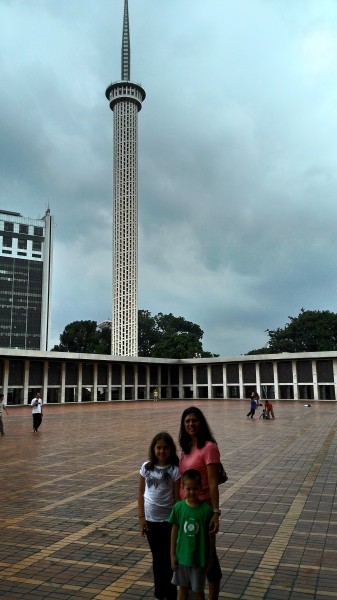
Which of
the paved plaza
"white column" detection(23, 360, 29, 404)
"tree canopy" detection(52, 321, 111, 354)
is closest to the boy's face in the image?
the paved plaza

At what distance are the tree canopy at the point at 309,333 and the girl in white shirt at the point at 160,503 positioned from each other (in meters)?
57.8

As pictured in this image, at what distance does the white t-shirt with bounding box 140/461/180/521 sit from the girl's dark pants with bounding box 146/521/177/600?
6cm

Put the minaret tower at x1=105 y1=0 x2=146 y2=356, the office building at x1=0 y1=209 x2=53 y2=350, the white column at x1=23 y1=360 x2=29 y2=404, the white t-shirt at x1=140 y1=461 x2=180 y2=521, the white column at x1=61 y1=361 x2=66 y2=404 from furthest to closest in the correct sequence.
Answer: the office building at x1=0 y1=209 x2=53 y2=350, the minaret tower at x1=105 y1=0 x2=146 y2=356, the white column at x1=61 y1=361 x2=66 y2=404, the white column at x1=23 y1=360 x2=29 y2=404, the white t-shirt at x1=140 y1=461 x2=180 y2=521

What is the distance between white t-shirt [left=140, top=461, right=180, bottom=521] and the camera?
11.1ft

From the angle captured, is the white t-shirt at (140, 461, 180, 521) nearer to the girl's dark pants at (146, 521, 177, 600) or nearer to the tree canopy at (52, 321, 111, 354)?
the girl's dark pants at (146, 521, 177, 600)

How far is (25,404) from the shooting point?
3650 cm

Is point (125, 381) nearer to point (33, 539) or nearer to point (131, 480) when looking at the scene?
point (131, 480)

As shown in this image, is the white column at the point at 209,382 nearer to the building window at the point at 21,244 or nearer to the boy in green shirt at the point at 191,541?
the boy in green shirt at the point at 191,541

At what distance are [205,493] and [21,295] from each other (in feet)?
309

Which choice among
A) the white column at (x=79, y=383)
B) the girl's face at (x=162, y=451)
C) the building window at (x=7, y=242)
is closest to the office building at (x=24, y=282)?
the building window at (x=7, y=242)

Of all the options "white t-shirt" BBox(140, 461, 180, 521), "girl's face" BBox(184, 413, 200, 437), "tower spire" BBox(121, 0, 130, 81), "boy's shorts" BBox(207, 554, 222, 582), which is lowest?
"boy's shorts" BBox(207, 554, 222, 582)

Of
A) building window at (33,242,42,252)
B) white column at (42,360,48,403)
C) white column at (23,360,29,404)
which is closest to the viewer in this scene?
white column at (23,360,29,404)

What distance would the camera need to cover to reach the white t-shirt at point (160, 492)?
339 centimetres

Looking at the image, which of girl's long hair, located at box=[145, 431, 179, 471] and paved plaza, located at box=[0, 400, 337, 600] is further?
paved plaza, located at box=[0, 400, 337, 600]
